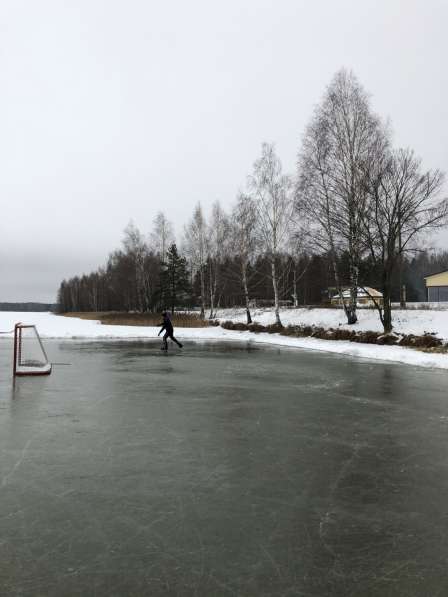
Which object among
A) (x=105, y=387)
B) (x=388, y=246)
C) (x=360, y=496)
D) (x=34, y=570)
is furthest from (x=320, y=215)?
(x=34, y=570)

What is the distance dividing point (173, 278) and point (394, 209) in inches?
1406

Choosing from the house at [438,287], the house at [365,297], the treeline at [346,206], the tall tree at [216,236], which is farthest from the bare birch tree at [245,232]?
the house at [438,287]

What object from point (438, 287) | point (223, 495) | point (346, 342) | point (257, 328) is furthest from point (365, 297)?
point (223, 495)

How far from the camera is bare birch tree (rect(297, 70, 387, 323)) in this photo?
23.6 meters

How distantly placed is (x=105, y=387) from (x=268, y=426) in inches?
182

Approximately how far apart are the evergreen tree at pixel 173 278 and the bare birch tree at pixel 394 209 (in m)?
34.0

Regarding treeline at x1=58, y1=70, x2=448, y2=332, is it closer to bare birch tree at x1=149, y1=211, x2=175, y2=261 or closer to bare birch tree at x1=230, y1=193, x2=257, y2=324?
bare birch tree at x1=230, y1=193, x2=257, y2=324

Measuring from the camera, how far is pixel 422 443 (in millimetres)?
5695

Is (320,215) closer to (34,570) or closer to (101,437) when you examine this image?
(101,437)

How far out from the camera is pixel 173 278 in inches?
2124

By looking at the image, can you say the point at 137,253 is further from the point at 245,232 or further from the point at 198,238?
the point at 245,232

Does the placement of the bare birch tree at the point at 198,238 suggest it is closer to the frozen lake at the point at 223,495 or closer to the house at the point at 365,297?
the house at the point at 365,297

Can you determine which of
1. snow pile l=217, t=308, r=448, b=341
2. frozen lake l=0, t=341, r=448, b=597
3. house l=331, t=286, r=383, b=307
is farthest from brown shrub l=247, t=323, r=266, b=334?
frozen lake l=0, t=341, r=448, b=597

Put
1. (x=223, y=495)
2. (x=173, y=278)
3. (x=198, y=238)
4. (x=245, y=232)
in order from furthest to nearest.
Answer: (x=173, y=278) → (x=198, y=238) → (x=245, y=232) → (x=223, y=495)
